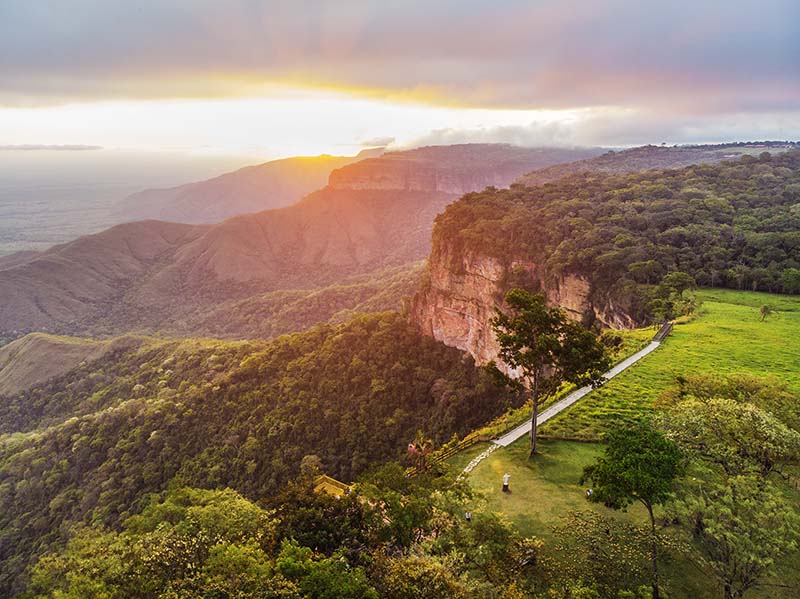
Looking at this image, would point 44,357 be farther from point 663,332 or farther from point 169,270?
point 663,332

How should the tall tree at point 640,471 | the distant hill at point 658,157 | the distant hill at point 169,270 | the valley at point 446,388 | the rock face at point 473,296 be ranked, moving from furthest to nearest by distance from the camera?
the distant hill at point 169,270
the distant hill at point 658,157
the rock face at point 473,296
the valley at point 446,388
the tall tree at point 640,471

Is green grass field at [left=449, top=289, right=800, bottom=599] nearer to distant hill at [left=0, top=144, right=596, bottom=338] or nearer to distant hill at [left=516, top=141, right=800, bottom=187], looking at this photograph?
distant hill at [left=516, top=141, right=800, bottom=187]

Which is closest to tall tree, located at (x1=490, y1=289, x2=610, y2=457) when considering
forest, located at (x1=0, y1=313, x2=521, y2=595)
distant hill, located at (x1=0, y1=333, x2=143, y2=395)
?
forest, located at (x1=0, y1=313, x2=521, y2=595)

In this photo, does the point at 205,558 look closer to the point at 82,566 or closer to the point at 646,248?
the point at 82,566

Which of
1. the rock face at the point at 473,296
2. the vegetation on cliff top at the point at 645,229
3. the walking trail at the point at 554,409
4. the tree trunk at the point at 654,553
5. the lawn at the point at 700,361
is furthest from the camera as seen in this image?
the rock face at the point at 473,296

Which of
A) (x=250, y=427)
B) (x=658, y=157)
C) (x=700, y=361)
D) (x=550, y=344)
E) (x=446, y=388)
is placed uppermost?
(x=658, y=157)

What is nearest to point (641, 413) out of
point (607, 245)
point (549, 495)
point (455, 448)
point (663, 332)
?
point (549, 495)

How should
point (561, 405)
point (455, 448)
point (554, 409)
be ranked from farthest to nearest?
1. point (561, 405)
2. point (554, 409)
3. point (455, 448)

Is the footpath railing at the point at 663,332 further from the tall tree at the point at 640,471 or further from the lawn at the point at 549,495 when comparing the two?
the tall tree at the point at 640,471

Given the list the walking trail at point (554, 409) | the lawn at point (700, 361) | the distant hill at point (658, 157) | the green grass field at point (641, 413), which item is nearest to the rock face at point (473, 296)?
the green grass field at point (641, 413)
